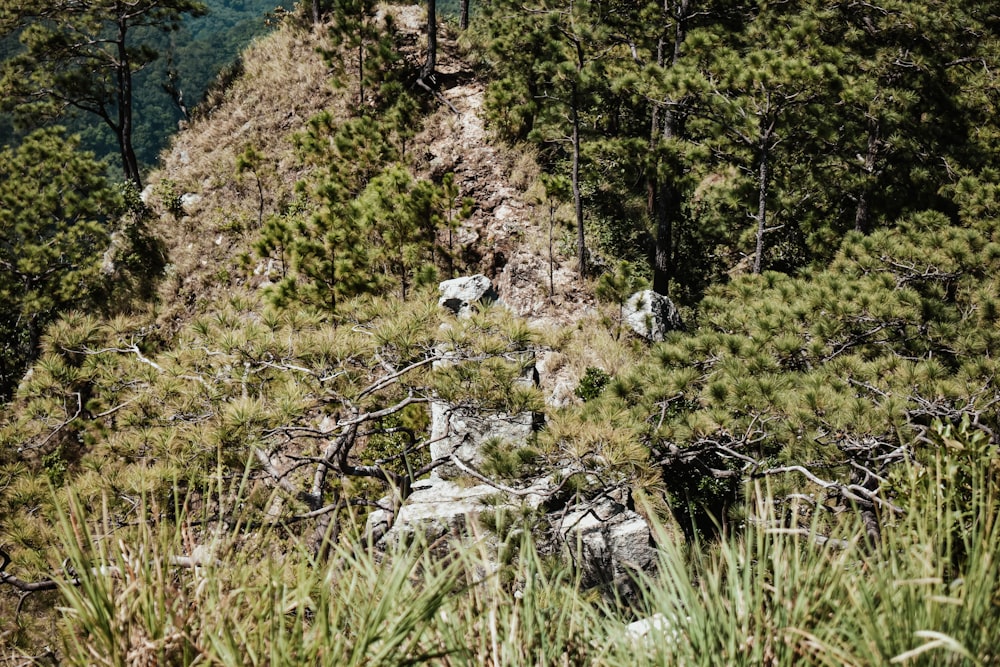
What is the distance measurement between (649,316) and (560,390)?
5.71ft

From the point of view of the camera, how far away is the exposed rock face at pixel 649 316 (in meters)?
8.09

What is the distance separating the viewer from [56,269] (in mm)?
10727

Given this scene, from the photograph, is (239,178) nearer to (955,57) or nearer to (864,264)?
(864,264)

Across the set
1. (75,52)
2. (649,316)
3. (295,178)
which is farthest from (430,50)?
(649,316)

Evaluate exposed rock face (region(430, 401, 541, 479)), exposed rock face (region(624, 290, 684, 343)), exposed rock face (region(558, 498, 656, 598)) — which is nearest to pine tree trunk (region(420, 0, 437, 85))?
exposed rock face (region(624, 290, 684, 343))

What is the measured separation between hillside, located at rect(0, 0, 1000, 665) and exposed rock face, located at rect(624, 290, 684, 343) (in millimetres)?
75

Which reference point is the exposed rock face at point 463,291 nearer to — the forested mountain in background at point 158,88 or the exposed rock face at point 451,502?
the exposed rock face at point 451,502

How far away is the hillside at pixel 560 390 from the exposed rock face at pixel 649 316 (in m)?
0.08

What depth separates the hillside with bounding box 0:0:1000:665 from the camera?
103 centimetres

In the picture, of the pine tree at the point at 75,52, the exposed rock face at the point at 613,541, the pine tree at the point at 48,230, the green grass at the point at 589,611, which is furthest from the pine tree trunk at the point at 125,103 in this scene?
the green grass at the point at 589,611

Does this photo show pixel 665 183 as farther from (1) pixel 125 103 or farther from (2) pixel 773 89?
(1) pixel 125 103

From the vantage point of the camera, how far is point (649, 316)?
8062 millimetres

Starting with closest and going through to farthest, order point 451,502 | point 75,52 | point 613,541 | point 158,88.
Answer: point 613,541, point 451,502, point 75,52, point 158,88

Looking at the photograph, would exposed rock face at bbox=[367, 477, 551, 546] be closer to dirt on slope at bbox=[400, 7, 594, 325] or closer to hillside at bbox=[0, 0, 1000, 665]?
hillside at bbox=[0, 0, 1000, 665]
